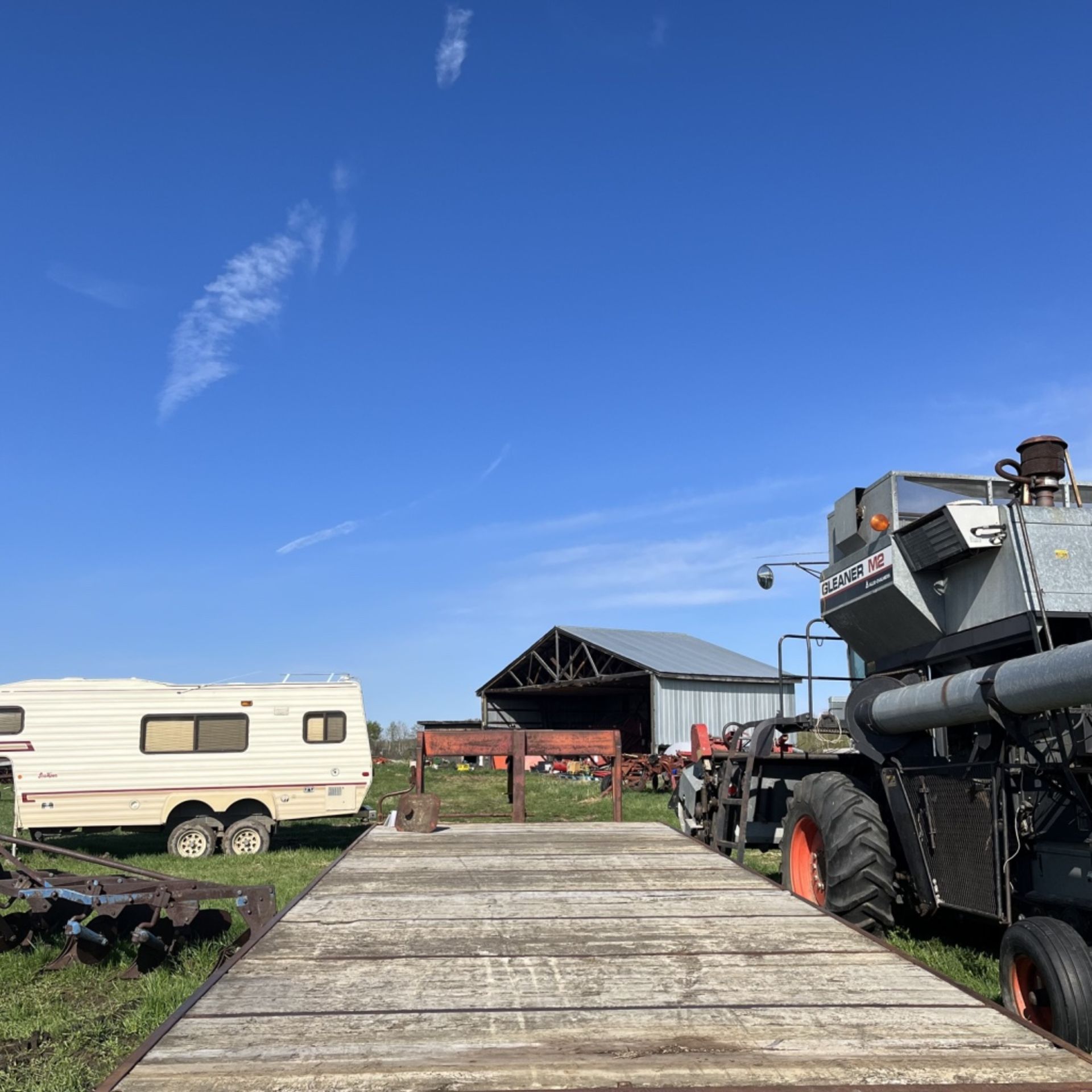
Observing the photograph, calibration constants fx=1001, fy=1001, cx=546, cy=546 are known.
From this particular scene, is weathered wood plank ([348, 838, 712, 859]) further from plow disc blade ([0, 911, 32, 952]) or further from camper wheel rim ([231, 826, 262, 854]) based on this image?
camper wheel rim ([231, 826, 262, 854])

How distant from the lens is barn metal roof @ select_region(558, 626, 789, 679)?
3322 centimetres

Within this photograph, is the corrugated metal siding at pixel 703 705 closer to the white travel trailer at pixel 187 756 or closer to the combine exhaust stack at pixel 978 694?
the white travel trailer at pixel 187 756

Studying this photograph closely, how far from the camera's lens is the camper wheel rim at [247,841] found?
15.7 meters

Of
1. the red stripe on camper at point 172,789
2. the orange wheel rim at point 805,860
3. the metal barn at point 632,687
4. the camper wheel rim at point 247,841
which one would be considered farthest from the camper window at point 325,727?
the metal barn at point 632,687

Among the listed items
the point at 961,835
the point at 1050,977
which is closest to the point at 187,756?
the point at 961,835

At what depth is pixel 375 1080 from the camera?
2.61 m

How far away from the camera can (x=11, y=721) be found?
1561cm

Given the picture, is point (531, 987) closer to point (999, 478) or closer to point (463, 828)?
point (463, 828)

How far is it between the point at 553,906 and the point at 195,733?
1291cm

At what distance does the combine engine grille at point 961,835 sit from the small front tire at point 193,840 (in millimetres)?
12277

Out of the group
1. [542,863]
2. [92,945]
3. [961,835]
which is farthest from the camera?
[92,945]

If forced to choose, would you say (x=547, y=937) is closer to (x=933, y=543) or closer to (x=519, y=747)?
(x=933, y=543)

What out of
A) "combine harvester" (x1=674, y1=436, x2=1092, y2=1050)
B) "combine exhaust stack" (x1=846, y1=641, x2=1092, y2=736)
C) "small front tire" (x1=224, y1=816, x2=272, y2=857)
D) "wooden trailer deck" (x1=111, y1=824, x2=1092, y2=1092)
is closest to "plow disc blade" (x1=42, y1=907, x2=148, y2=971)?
"wooden trailer deck" (x1=111, y1=824, x2=1092, y2=1092)

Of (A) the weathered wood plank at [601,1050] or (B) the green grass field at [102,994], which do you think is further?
(B) the green grass field at [102,994]
